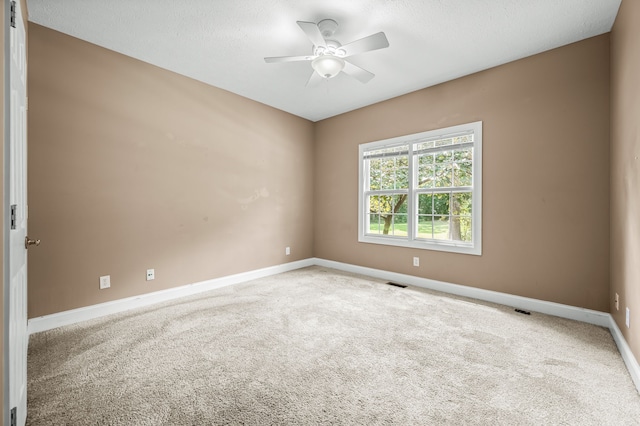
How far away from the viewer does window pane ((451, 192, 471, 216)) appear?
11.6ft

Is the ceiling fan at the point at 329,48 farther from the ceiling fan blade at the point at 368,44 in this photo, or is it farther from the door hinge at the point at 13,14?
the door hinge at the point at 13,14

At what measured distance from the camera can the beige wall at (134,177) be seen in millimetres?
2510

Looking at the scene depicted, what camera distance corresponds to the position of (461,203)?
3.58 meters

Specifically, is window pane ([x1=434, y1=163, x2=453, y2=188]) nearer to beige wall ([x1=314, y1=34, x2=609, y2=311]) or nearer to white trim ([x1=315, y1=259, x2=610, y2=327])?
beige wall ([x1=314, y1=34, x2=609, y2=311])

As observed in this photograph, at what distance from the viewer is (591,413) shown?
1512 millimetres

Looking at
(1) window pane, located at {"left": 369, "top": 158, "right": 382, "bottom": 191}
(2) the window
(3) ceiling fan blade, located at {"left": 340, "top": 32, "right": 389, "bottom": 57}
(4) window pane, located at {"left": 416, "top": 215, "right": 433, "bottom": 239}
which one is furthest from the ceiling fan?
(4) window pane, located at {"left": 416, "top": 215, "right": 433, "bottom": 239}

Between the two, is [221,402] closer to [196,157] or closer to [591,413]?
[591,413]

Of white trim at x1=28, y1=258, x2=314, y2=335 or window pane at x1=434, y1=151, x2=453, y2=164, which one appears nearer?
white trim at x1=28, y1=258, x2=314, y2=335

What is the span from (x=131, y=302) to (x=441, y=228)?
3.79 m

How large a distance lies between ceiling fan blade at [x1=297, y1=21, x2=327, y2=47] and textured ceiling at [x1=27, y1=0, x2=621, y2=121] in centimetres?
22

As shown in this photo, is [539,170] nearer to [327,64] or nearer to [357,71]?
[357,71]

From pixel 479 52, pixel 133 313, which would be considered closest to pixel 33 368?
pixel 133 313

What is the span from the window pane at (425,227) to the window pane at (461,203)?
34cm

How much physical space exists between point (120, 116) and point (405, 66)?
3.14 m
